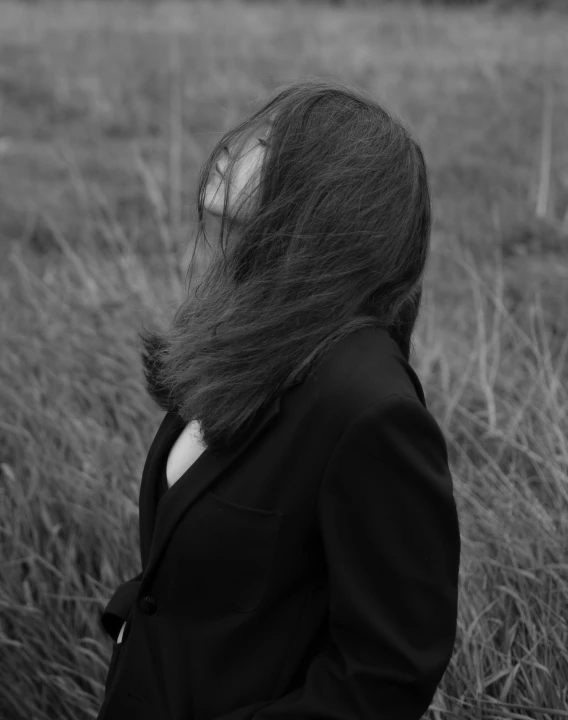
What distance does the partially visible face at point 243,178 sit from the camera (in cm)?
126

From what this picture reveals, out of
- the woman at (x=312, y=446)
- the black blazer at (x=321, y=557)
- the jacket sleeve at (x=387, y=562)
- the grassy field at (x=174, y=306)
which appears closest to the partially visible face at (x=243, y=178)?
the woman at (x=312, y=446)

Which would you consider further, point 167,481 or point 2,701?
point 2,701

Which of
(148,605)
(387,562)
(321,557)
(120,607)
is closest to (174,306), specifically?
(120,607)

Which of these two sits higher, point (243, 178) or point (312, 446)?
point (243, 178)

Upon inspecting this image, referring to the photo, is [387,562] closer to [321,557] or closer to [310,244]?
[321,557]

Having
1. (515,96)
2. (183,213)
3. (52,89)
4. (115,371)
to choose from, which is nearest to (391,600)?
(115,371)

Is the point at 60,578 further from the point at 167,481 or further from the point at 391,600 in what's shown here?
the point at 391,600

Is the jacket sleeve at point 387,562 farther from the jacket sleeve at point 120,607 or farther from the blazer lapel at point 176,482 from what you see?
the jacket sleeve at point 120,607

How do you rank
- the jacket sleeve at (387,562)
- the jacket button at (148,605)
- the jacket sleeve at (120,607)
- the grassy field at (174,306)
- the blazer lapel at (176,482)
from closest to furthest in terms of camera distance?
the jacket sleeve at (387,562) → the blazer lapel at (176,482) → the jacket button at (148,605) → the jacket sleeve at (120,607) → the grassy field at (174,306)

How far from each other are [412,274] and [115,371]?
2.20 metres

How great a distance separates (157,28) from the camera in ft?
31.3

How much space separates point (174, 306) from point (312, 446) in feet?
3.32

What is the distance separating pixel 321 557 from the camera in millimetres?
1308

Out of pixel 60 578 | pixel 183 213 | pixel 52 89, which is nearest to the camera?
pixel 60 578
